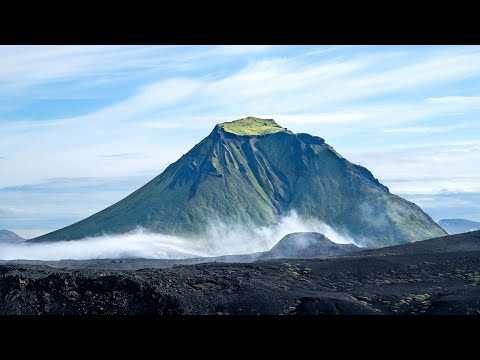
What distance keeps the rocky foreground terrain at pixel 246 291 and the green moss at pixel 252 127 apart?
123m

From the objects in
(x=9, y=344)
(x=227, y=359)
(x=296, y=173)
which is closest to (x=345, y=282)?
(x=227, y=359)

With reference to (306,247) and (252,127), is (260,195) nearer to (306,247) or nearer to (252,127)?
(252,127)

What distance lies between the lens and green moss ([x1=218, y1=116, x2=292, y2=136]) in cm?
17645

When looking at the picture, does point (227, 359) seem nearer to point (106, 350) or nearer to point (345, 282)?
point (106, 350)

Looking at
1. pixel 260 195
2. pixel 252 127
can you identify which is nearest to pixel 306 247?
pixel 260 195

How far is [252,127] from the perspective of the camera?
18538cm

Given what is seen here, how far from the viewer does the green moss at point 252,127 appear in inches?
6947

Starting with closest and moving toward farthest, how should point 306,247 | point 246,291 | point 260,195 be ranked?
point 246,291 → point 306,247 → point 260,195

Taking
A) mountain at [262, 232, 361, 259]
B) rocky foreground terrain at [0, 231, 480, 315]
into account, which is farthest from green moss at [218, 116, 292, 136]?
rocky foreground terrain at [0, 231, 480, 315]

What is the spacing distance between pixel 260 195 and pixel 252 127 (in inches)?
1222

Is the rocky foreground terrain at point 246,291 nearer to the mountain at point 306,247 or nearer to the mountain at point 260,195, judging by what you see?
the mountain at point 306,247

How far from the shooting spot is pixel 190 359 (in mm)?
21797

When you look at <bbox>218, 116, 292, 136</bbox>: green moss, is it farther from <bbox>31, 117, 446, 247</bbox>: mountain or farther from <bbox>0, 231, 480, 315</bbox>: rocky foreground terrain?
<bbox>0, 231, 480, 315</bbox>: rocky foreground terrain

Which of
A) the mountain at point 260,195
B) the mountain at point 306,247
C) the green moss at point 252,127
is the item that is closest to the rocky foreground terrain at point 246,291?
the mountain at point 306,247
